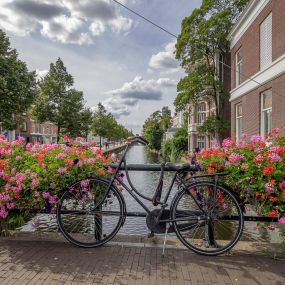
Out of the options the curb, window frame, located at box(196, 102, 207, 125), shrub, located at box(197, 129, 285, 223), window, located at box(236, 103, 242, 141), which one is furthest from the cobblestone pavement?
window frame, located at box(196, 102, 207, 125)

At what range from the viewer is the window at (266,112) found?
1244 cm

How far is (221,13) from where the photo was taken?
2192cm

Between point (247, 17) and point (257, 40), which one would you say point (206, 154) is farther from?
point (247, 17)

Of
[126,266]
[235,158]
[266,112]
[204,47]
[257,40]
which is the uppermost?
[204,47]

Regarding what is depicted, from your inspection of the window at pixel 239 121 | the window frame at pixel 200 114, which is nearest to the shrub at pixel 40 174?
the window at pixel 239 121

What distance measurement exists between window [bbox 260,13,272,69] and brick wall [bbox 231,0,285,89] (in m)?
0.23

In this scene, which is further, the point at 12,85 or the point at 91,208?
the point at 12,85

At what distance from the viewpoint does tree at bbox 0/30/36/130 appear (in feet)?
61.5

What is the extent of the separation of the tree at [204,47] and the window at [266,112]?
9687 mm

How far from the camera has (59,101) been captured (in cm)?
3312

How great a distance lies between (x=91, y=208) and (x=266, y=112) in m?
10.9

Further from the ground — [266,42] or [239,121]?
[266,42]

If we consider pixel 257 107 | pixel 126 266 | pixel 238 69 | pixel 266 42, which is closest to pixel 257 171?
pixel 126 266

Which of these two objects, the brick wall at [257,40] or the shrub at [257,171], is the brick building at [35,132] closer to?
the brick wall at [257,40]
